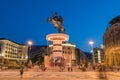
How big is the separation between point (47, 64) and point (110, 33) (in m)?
48.0

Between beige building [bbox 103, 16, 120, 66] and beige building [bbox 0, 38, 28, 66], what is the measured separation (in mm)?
47206

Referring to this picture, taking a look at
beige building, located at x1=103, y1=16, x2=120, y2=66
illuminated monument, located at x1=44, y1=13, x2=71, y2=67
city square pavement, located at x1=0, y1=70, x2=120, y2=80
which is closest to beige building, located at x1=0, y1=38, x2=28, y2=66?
beige building, located at x1=103, y1=16, x2=120, y2=66

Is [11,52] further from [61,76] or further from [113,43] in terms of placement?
[61,76]

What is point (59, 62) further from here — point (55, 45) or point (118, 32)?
point (118, 32)

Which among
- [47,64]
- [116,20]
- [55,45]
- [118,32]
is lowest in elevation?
[47,64]

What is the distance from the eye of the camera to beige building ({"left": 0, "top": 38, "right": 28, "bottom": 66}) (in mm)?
112050

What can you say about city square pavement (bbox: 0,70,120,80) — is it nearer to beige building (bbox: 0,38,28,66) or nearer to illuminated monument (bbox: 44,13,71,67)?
illuminated monument (bbox: 44,13,71,67)

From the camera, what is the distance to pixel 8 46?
119625mm

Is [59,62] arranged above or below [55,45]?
below

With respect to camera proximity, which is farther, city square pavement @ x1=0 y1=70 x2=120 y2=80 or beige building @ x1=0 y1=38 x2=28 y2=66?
beige building @ x1=0 y1=38 x2=28 y2=66

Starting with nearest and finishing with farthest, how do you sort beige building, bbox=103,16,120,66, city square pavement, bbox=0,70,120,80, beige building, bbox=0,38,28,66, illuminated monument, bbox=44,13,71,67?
city square pavement, bbox=0,70,120,80
illuminated monument, bbox=44,13,71,67
beige building, bbox=103,16,120,66
beige building, bbox=0,38,28,66

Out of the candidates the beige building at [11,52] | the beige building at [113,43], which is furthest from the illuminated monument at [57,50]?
the beige building at [11,52]

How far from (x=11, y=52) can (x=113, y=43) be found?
237ft

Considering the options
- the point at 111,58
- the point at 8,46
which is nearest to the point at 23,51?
the point at 8,46
